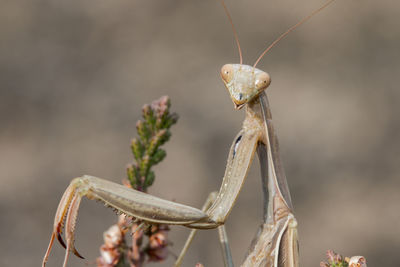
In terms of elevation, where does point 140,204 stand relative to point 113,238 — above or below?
above

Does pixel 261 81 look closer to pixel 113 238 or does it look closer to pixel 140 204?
pixel 140 204

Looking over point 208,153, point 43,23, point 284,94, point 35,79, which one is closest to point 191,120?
point 208,153

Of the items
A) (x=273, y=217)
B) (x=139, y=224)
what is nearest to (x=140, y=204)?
(x=139, y=224)

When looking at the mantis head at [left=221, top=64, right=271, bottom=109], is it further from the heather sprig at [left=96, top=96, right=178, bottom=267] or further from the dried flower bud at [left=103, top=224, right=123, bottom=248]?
the dried flower bud at [left=103, top=224, right=123, bottom=248]

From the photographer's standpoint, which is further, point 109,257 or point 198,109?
point 198,109

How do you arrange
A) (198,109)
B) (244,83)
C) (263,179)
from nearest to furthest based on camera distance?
(244,83), (263,179), (198,109)

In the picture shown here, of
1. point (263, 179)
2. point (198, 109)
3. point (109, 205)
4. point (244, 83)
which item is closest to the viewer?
point (109, 205)

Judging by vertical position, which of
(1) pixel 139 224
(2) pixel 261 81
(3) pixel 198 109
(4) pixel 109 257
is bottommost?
(4) pixel 109 257

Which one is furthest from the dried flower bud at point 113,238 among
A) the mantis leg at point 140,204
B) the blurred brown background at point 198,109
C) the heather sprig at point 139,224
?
the blurred brown background at point 198,109

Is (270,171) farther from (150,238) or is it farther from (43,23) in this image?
(43,23)
